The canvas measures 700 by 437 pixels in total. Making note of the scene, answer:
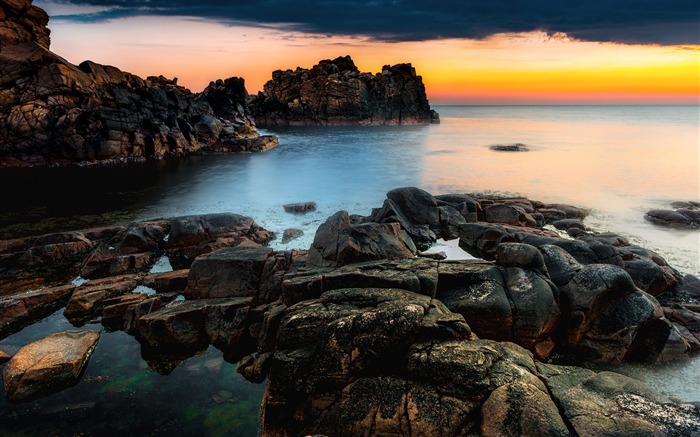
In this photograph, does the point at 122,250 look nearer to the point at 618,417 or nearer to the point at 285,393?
the point at 285,393

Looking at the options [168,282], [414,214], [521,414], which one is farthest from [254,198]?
[521,414]

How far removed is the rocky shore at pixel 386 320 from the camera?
20.2ft

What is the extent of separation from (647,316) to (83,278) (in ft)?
60.0

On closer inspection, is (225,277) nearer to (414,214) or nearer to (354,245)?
(354,245)

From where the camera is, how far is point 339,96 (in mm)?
110938

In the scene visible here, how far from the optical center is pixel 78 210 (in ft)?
82.5

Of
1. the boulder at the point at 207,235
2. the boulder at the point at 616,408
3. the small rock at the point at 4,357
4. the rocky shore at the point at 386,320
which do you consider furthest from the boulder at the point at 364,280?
the boulder at the point at 207,235

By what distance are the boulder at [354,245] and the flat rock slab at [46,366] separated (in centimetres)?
694

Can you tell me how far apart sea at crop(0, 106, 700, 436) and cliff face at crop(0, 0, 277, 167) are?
11.6ft

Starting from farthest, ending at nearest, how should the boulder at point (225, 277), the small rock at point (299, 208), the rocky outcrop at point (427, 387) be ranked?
the small rock at point (299, 208)
the boulder at point (225, 277)
the rocky outcrop at point (427, 387)

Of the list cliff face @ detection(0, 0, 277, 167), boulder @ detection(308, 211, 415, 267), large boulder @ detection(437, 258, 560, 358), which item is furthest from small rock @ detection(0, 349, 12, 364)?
cliff face @ detection(0, 0, 277, 167)

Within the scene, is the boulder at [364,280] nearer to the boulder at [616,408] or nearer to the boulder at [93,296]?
the boulder at [616,408]

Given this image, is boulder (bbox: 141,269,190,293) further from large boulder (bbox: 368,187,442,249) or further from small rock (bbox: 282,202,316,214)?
small rock (bbox: 282,202,316,214)

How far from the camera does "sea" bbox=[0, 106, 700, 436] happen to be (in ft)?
28.0
